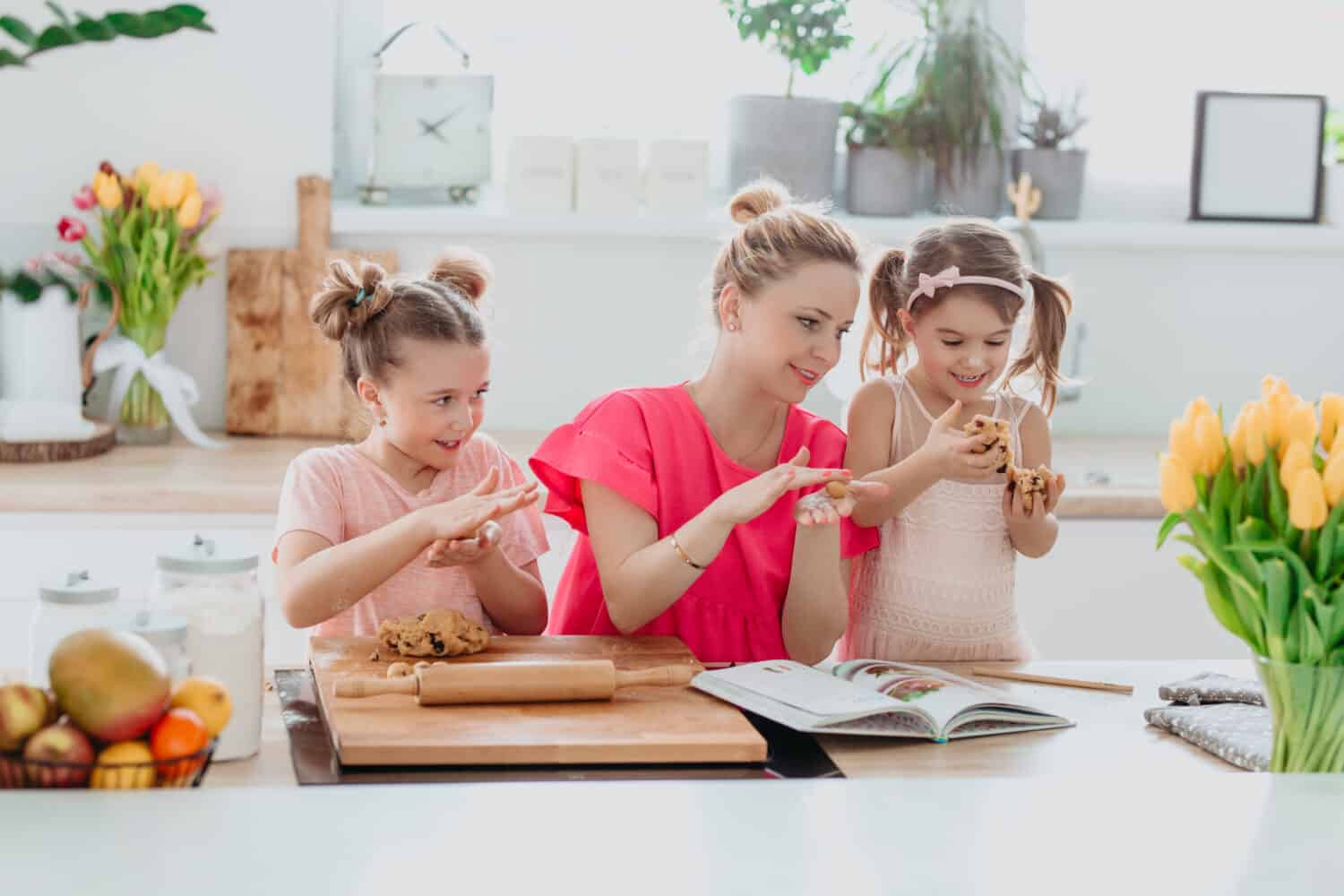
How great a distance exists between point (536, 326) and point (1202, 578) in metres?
2.11

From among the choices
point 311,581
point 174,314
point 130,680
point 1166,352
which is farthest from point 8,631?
point 1166,352

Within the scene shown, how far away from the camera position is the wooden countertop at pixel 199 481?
2.53 metres

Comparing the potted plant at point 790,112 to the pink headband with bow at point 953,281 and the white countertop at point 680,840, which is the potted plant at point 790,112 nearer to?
the pink headband with bow at point 953,281

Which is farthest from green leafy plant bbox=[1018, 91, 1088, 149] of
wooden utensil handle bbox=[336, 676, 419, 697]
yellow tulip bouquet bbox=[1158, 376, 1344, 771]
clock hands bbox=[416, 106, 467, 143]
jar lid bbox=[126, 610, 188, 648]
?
jar lid bbox=[126, 610, 188, 648]

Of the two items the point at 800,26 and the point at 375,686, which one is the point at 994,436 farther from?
the point at 800,26

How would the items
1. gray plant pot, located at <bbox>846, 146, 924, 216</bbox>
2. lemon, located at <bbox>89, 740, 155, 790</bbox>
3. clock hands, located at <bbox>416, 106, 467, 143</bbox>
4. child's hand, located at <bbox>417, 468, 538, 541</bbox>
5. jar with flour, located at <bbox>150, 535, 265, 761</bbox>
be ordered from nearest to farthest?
lemon, located at <bbox>89, 740, 155, 790</bbox> → jar with flour, located at <bbox>150, 535, 265, 761</bbox> → child's hand, located at <bbox>417, 468, 538, 541</bbox> → clock hands, located at <bbox>416, 106, 467, 143</bbox> → gray plant pot, located at <bbox>846, 146, 924, 216</bbox>

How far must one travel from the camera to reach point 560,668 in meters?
1.37

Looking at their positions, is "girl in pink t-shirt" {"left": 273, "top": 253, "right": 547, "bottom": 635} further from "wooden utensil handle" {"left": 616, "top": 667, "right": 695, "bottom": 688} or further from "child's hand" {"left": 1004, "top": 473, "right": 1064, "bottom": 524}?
"child's hand" {"left": 1004, "top": 473, "right": 1064, "bottom": 524}

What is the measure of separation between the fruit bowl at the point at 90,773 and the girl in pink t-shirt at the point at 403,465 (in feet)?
2.13

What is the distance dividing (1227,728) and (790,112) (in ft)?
6.67

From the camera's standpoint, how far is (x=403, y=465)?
184 centimetres

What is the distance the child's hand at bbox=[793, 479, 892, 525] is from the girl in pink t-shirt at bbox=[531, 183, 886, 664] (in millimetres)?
24

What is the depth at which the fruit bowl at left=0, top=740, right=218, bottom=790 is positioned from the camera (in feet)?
3.25

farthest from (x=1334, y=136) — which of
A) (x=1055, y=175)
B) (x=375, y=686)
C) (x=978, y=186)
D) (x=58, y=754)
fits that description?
(x=58, y=754)
